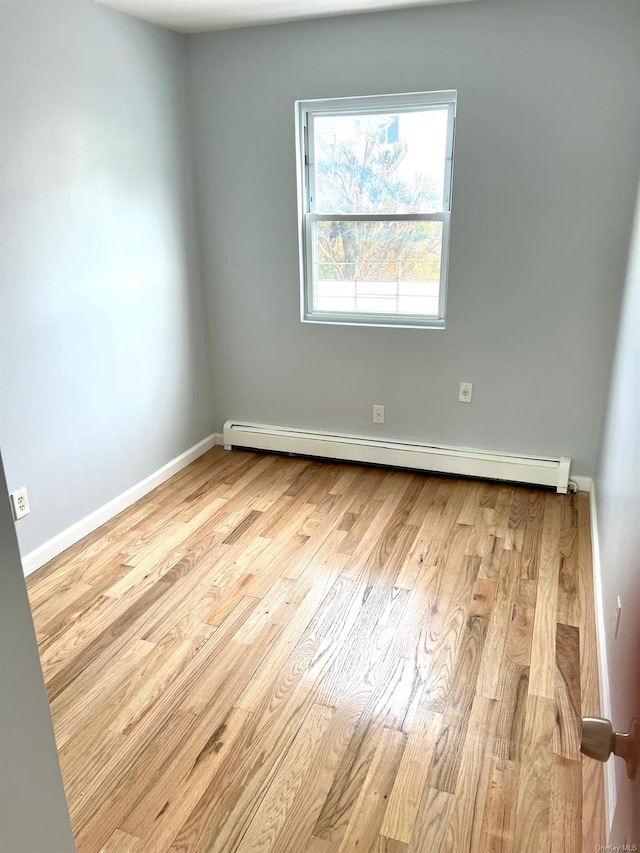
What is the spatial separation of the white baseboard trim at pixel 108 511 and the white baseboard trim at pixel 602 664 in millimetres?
2265

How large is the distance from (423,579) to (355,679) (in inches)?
26.9

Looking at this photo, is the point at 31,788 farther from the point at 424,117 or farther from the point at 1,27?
the point at 424,117

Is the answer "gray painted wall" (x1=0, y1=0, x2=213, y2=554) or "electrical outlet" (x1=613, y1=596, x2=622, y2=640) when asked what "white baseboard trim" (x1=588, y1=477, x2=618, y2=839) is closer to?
"electrical outlet" (x1=613, y1=596, x2=622, y2=640)

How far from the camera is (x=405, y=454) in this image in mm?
3699

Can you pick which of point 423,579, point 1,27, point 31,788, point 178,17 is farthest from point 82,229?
point 31,788

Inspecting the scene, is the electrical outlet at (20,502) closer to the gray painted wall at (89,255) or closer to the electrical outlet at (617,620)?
the gray painted wall at (89,255)

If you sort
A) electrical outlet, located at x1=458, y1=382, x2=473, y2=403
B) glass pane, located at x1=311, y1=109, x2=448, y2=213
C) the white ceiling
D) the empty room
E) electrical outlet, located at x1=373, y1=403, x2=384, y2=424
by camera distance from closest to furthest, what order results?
the empty room < the white ceiling < glass pane, located at x1=311, y1=109, x2=448, y2=213 < electrical outlet, located at x1=458, y1=382, x2=473, y2=403 < electrical outlet, located at x1=373, y1=403, x2=384, y2=424

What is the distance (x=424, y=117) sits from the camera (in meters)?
3.26

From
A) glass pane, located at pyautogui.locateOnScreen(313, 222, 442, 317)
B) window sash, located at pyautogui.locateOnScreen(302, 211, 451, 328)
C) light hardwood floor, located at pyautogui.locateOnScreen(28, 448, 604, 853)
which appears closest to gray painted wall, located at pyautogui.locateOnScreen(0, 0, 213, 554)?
light hardwood floor, located at pyautogui.locateOnScreen(28, 448, 604, 853)

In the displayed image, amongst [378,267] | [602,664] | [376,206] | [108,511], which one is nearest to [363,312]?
[378,267]

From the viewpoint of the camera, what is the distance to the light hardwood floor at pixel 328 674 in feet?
5.30

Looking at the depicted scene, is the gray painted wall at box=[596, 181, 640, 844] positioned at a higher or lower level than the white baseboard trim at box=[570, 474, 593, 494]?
higher

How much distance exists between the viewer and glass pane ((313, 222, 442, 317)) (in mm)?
3463

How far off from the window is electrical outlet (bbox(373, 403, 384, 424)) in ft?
1.67
